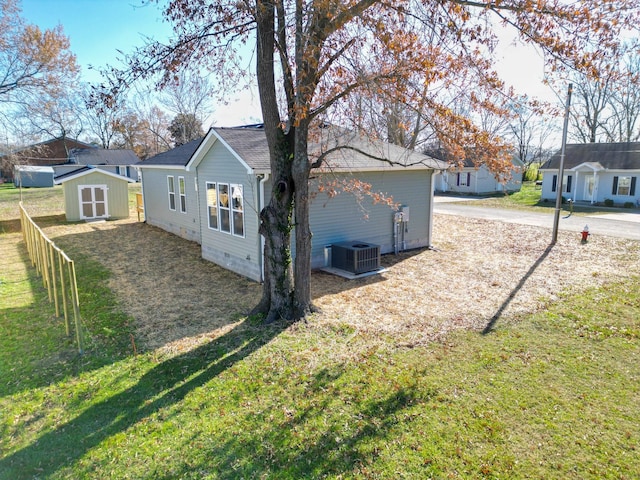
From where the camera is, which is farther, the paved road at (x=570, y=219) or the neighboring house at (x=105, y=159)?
the neighboring house at (x=105, y=159)

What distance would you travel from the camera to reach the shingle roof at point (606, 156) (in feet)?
86.7

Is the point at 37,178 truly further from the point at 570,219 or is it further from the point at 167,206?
the point at 570,219

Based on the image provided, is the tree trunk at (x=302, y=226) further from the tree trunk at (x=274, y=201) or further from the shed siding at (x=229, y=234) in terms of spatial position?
the shed siding at (x=229, y=234)

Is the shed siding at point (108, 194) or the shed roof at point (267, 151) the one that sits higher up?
the shed roof at point (267, 151)

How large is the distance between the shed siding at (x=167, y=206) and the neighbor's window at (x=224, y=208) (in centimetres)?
356

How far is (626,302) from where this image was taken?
888 centimetres

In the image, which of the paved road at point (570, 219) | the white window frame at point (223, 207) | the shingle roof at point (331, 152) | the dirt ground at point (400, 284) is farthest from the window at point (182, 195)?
the paved road at point (570, 219)

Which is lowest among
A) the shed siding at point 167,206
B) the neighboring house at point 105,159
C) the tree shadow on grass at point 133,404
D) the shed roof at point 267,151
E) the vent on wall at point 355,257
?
the tree shadow on grass at point 133,404

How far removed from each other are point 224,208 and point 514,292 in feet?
25.2

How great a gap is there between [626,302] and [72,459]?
9978 mm

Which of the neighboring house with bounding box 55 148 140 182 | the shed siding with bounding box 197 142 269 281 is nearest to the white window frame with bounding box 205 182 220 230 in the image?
the shed siding with bounding box 197 142 269 281

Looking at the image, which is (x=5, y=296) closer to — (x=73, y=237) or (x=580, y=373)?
(x=73, y=237)

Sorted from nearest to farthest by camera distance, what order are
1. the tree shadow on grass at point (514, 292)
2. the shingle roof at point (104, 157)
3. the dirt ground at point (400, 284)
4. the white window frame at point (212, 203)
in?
the tree shadow on grass at point (514, 292) < the dirt ground at point (400, 284) < the white window frame at point (212, 203) < the shingle roof at point (104, 157)

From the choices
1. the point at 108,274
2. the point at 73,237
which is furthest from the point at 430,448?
the point at 73,237
